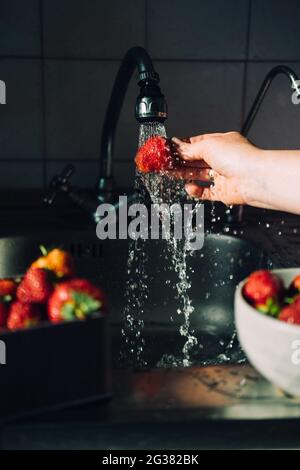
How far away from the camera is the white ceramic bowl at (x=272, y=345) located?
43 centimetres

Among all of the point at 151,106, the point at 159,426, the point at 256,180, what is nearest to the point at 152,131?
the point at 151,106

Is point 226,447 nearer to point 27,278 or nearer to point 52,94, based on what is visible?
point 27,278

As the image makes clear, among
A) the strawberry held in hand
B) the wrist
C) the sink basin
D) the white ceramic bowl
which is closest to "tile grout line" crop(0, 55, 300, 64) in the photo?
the sink basin

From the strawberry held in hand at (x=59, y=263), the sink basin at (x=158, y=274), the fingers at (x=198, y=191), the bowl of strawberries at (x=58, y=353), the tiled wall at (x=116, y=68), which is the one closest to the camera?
the bowl of strawberries at (x=58, y=353)

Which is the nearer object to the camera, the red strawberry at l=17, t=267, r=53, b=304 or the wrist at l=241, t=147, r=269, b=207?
the red strawberry at l=17, t=267, r=53, b=304

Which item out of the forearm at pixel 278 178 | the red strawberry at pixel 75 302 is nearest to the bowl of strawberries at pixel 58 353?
the red strawberry at pixel 75 302

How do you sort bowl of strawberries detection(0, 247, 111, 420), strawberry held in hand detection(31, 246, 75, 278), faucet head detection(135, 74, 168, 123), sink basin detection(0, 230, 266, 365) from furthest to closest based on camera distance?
sink basin detection(0, 230, 266, 365)
faucet head detection(135, 74, 168, 123)
strawberry held in hand detection(31, 246, 75, 278)
bowl of strawberries detection(0, 247, 111, 420)

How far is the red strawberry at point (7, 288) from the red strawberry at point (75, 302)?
0.06 meters

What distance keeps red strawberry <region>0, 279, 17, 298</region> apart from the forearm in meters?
0.37

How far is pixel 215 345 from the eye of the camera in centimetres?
106

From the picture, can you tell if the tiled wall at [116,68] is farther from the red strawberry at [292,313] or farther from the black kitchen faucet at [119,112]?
the red strawberry at [292,313]

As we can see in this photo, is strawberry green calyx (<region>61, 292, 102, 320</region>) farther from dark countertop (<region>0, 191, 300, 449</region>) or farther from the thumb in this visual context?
the thumb

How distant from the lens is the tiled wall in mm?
1286

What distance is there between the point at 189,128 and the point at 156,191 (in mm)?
289
